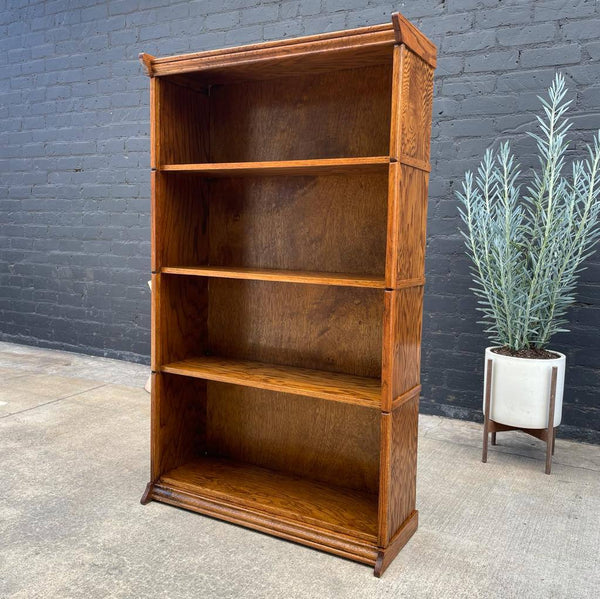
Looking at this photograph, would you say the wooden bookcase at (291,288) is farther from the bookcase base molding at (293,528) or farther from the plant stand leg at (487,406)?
the plant stand leg at (487,406)

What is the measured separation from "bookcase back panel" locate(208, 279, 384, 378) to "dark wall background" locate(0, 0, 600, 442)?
1.23m

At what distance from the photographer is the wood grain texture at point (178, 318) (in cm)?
212

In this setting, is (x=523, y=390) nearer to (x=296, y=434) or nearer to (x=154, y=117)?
(x=296, y=434)

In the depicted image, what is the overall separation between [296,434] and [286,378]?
357mm

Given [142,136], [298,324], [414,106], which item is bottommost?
[298,324]

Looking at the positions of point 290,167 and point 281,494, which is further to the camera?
point 281,494

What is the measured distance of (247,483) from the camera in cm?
218

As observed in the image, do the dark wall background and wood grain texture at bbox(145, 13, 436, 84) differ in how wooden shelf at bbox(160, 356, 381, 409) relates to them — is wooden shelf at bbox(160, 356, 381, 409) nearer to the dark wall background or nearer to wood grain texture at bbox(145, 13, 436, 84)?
wood grain texture at bbox(145, 13, 436, 84)

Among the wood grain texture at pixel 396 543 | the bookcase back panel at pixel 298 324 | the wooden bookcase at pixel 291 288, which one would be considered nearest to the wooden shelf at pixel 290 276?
the wooden bookcase at pixel 291 288

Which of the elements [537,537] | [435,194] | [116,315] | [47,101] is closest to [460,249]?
[435,194]

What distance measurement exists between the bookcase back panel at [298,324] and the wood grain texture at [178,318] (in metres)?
0.05

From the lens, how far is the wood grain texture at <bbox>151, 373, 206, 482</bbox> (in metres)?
2.17

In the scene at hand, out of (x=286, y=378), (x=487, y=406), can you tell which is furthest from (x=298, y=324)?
(x=487, y=406)

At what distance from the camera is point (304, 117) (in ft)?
7.02
